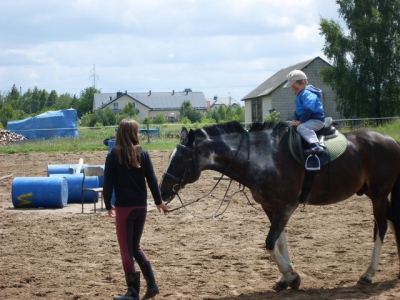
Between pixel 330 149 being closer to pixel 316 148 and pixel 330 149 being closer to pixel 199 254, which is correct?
pixel 316 148

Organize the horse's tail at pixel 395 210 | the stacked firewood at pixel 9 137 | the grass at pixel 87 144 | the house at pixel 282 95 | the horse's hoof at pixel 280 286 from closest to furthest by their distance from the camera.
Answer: the horse's hoof at pixel 280 286, the horse's tail at pixel 395 210, the grass at pixel 87 144, the stacked firewood at pixel 9 137, the house at pixel 282 95

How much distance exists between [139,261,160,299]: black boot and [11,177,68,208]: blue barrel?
7.70 meters

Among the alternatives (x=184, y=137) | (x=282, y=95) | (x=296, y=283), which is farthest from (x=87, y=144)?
(x=282, y=95)

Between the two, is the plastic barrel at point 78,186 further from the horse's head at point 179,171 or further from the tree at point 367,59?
the tree at point 367,59

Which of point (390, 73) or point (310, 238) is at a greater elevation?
point (390, 73)

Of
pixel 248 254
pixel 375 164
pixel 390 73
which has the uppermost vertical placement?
pixel 390 73

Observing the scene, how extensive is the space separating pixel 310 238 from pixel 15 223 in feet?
17.8

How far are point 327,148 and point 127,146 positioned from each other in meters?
2.42

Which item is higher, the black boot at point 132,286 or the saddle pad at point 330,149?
the saddle pad at point 330,149

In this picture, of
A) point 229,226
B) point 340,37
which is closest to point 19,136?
point 340,37

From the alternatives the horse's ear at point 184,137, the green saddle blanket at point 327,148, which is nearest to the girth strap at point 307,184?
the green saddle blanket at point 327,148

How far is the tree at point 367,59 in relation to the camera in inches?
1981

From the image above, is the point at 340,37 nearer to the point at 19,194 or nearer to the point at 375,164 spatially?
the point at 19,194

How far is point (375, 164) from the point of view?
7.84 m
